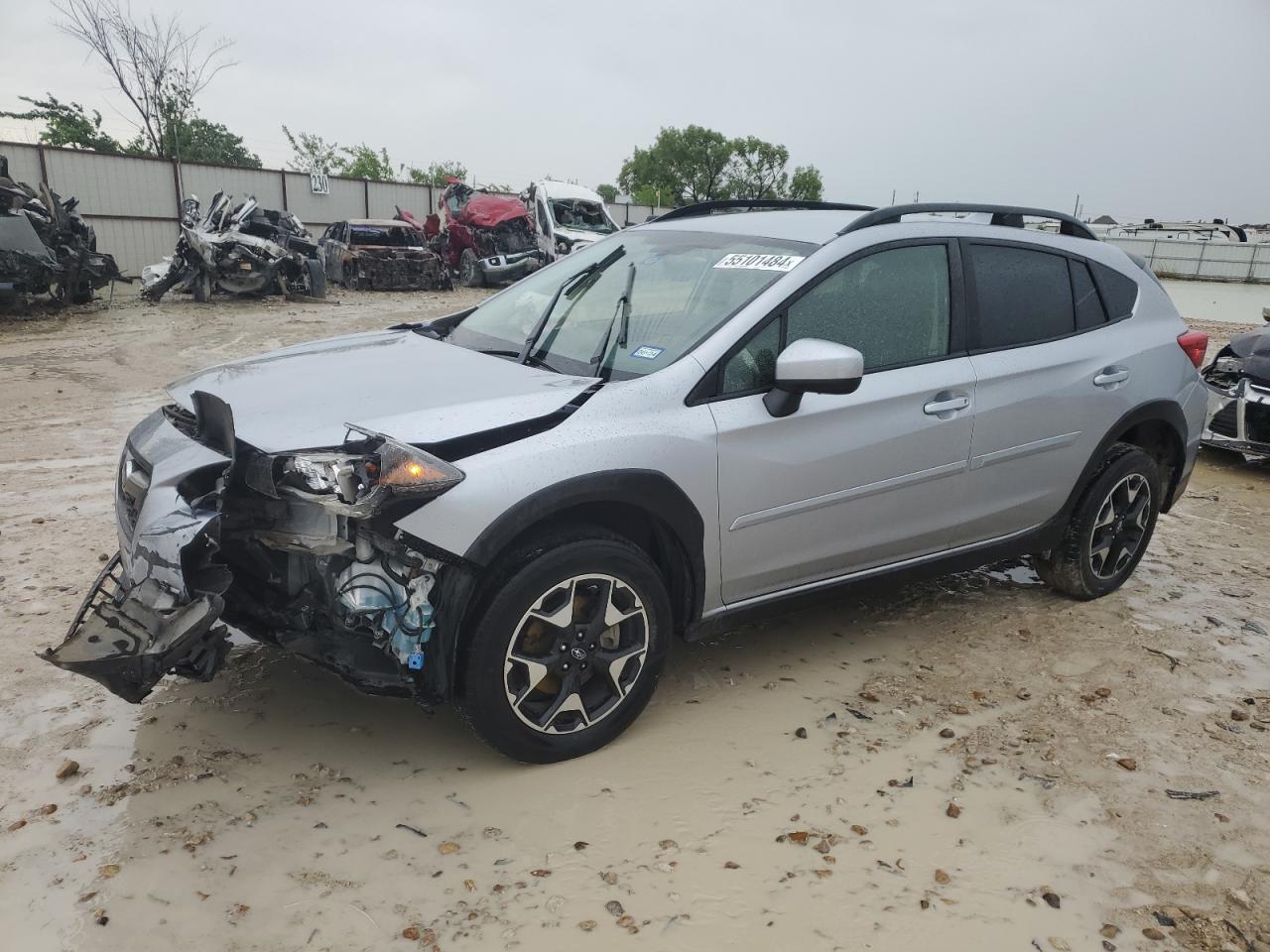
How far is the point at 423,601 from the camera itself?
8.94 ft

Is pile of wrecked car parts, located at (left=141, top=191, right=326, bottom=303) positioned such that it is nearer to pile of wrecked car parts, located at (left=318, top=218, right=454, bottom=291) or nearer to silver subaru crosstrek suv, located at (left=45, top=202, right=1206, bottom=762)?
pile of wrecked car parts, located at (left=318, top=218, right=454, bottom=291)

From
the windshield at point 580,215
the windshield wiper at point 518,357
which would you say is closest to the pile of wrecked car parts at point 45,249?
the windshield at point 580,215

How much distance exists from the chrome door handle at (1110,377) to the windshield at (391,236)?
17749 mm

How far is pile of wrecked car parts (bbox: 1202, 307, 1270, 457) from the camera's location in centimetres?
716

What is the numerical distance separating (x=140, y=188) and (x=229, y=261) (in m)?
7.83

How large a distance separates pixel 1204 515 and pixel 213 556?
6.20 metres

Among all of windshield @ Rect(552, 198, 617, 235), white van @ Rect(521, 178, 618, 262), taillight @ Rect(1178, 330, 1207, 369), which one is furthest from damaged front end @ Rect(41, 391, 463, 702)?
windshield @ Rect(552, 198, 617, 235)

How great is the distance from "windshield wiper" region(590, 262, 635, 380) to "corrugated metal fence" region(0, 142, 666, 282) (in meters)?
19.7

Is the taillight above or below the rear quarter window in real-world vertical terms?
below

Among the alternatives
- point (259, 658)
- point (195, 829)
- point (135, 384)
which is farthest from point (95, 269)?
point (195, 829)

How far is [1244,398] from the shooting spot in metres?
7.23

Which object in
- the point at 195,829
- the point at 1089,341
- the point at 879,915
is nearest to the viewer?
the point at 879,915

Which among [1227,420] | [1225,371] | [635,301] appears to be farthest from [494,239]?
[635,301]

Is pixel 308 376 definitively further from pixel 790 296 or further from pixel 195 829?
pixel 790 296
